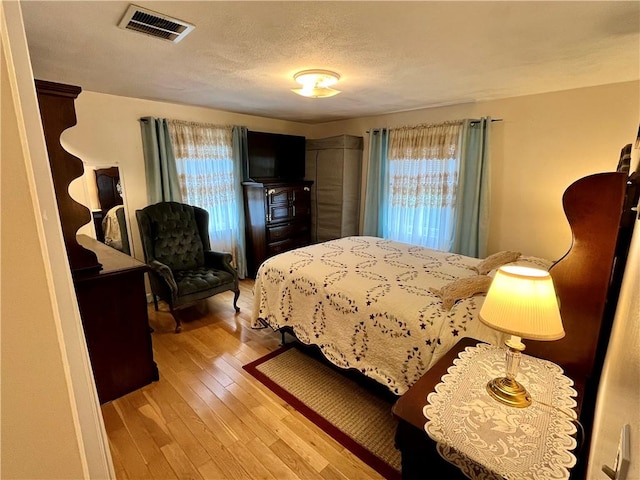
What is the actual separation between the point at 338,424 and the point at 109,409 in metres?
1.54

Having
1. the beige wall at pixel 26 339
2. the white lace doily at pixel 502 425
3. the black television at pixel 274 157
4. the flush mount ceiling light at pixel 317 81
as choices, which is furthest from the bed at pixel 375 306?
the black television at pixel 274 157

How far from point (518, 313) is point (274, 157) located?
13.1 ft

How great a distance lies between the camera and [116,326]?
2.09 m

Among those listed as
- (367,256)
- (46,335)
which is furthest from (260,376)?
(46,335)

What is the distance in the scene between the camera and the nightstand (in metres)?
0.92

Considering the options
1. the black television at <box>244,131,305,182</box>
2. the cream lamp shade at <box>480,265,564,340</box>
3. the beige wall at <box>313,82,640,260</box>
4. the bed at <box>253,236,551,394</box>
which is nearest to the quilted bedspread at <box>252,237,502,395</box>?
the bed at <box>253,236,551,394</box>

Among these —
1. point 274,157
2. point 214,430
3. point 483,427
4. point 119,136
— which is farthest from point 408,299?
point 119,136

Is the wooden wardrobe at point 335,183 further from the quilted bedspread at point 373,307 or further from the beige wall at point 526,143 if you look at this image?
the quilted bedspread at point 373,307

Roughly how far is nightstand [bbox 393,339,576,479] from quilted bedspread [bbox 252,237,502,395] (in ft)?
1.28

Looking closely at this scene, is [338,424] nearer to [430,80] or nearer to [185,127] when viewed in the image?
[430,80]

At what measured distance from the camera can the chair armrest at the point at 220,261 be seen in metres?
3.40

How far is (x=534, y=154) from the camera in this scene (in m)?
3.13

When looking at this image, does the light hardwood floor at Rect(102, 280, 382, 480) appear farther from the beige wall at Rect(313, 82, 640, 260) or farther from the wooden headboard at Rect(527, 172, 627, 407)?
the beige wall at Rect(313, 82, 640, 260)

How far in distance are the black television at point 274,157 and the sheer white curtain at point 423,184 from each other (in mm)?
1436
